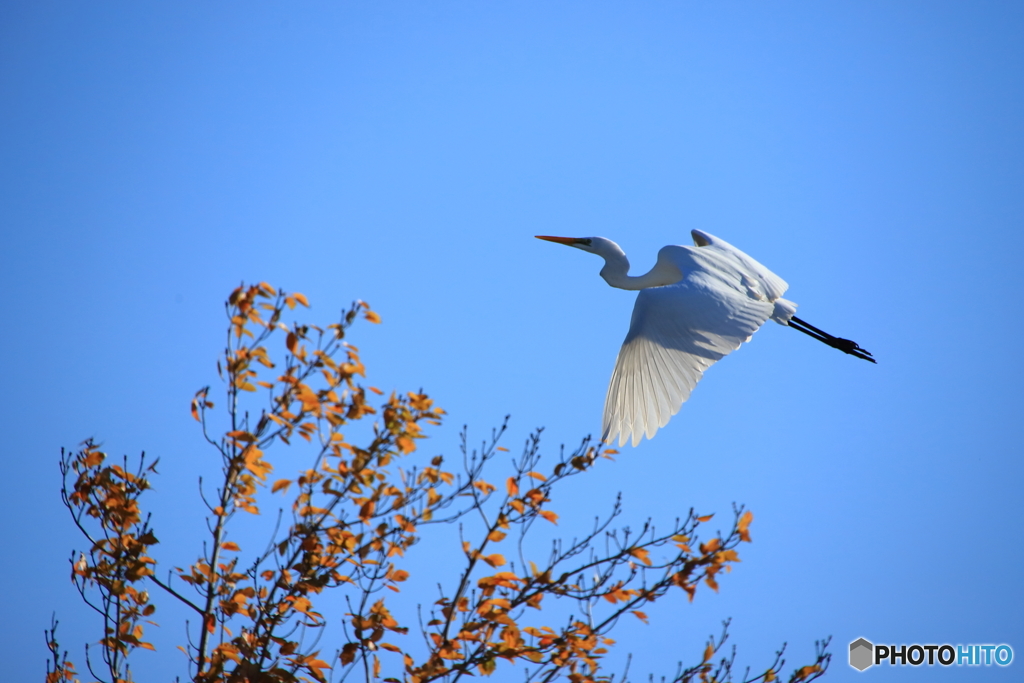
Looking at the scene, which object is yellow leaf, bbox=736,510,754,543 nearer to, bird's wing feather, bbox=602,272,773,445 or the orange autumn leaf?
the orange autumn leaf

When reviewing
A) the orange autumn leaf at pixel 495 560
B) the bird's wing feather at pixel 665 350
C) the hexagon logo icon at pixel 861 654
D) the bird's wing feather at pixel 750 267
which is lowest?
the orange autumn leaf at pixel 495 560

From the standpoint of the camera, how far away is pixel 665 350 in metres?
7.18

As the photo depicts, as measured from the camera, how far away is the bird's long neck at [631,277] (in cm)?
904

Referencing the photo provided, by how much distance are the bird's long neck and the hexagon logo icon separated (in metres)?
3.95

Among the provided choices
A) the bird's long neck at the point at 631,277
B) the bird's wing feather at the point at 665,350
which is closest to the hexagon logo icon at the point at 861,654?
the bird's wing feather at the point at 665,350

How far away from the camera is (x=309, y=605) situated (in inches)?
153

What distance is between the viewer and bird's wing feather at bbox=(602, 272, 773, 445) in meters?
6.93

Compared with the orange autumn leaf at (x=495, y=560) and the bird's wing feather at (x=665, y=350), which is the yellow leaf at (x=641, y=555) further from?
the bird's wing feather at (x=665, y=350)

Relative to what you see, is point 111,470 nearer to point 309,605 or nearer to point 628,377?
point 309,605

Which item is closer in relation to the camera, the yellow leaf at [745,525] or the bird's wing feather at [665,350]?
the yellow leaf at [745,525]

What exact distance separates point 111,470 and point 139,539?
1.24 feet

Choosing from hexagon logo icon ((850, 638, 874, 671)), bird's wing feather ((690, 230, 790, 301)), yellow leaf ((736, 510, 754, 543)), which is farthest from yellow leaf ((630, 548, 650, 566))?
bird's wing feather ((690, 230, 790, 301))

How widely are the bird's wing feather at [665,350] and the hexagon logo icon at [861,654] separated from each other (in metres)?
2.90

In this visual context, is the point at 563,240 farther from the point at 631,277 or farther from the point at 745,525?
the point at 745,525
